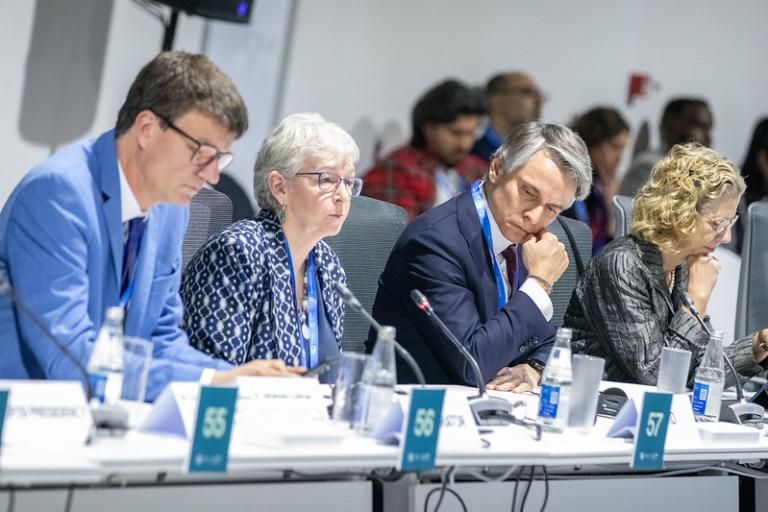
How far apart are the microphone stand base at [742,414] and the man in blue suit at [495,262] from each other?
48 cm

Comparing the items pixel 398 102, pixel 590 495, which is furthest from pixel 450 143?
pixel 590 495

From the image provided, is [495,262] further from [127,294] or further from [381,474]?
[127,294]

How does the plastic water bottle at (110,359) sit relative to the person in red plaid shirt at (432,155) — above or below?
below

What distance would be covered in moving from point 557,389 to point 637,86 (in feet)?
13.6

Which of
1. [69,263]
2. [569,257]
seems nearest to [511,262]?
[569,257]

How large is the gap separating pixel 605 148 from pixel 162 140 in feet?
12.2

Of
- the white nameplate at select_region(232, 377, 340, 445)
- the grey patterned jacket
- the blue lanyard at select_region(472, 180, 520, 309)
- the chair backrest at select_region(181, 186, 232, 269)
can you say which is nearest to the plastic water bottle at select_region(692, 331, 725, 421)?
the grey patterned jacket

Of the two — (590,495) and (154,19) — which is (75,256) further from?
(154,19)

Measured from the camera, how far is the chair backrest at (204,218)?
2.87 meters

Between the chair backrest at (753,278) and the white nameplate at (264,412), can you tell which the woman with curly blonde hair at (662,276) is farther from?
the white nameplate at (264,412)

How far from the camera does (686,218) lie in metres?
3.16

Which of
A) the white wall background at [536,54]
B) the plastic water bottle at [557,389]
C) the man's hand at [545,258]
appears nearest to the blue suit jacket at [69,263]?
the plastic water bottle at [557,389]

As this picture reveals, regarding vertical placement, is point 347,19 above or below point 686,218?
above

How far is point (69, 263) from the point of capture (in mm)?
2051
